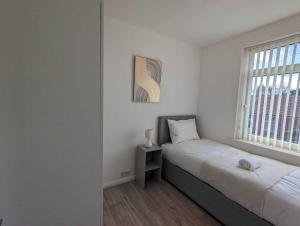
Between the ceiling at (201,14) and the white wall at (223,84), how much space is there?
0.17m

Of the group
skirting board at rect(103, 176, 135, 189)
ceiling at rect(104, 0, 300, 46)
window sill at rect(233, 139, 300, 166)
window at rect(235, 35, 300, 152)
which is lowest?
skirting board at rect(103, 176, 135, 189)

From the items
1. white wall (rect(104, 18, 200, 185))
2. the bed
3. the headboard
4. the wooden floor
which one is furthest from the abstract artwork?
the wooden floor

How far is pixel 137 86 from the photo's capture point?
2.43 m

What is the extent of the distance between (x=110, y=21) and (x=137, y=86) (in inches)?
37.8

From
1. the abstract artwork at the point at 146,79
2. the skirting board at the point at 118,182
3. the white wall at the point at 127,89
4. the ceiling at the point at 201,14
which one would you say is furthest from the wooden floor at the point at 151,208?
the ceiling at the point at 201,14

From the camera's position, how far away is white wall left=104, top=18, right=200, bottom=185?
222cm

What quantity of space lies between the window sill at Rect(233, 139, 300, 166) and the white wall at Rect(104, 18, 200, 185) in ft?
4.25

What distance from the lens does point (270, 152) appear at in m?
2.17

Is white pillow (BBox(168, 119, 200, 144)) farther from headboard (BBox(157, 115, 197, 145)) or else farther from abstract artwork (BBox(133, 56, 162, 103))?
abstract artwork (BBox(133, 56, 162, 103))

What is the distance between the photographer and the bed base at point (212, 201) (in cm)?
144

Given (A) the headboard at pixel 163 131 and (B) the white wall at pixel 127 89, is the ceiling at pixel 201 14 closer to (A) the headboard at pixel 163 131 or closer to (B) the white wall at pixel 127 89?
(B) the white wall at pixel 127 89
